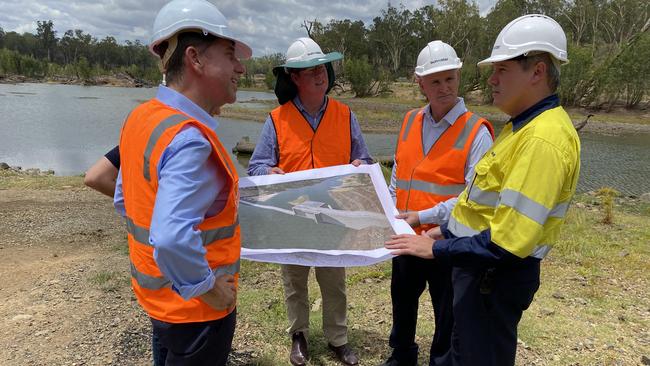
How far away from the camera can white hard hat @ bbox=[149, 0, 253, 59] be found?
161cm

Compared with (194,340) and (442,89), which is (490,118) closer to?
(442,89)

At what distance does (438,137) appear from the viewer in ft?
9.82

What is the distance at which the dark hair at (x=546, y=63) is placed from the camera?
2.00 meters

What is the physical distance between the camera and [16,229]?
22.8ft

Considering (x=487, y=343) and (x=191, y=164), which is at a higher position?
(x=191, y=164)

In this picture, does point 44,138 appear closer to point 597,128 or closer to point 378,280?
point 378,280

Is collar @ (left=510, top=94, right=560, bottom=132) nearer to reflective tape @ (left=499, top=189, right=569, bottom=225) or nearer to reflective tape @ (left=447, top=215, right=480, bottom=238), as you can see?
reflective tape @ (left=499, top=189, right=569, bottom=225)

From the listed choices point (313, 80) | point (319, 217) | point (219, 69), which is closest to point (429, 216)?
point (319, 217)

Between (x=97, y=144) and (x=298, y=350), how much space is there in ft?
64.7

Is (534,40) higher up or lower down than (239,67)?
higher up

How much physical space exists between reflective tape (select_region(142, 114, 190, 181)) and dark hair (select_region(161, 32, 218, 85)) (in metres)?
0.22

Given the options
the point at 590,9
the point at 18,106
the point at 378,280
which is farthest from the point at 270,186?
the point at 590,9

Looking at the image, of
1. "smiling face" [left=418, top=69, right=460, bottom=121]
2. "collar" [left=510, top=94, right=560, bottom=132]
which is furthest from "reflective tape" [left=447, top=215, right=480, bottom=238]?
"smiling face" [left=418, top=69, right=460, bottom=121]

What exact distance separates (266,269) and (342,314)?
7.28ft
